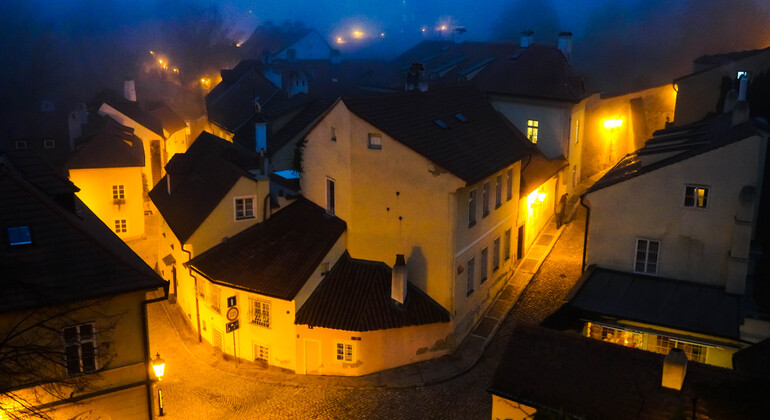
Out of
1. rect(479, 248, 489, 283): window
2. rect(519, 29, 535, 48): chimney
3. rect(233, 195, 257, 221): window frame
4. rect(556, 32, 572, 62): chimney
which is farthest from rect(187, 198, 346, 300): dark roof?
rect(556, 32, 572, 62): chimney

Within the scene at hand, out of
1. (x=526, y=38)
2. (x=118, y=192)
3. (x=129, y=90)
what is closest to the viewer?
(x=118, y=192)

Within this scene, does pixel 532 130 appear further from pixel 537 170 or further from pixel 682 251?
pixel 682 251

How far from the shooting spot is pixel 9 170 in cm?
1770

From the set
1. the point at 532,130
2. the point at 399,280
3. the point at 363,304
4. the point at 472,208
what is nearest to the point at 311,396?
the point at 363,304

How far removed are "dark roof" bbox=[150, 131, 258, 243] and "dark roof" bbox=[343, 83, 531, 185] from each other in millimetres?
6747

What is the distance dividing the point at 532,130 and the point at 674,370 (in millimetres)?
24983

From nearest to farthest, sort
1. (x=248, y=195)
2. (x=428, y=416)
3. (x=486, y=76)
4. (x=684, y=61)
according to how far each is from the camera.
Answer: (x=428, y=416), (x=248, y=195), (x=486, y=76), (x=684, y=61)

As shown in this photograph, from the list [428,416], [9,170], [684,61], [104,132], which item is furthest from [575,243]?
[684,61]

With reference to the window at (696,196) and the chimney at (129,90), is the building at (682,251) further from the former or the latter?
the chimney at (129,90)

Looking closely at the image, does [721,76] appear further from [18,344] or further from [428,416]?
[18,344]

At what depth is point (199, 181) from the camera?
3142 cm

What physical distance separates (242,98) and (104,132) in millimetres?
13379

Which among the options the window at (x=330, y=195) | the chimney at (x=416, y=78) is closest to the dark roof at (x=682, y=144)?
the chimney at (x=416, y=78)

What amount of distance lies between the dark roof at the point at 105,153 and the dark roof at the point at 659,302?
29.9 meters
